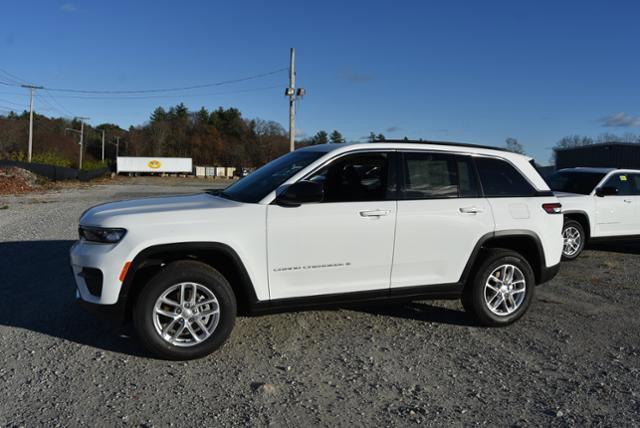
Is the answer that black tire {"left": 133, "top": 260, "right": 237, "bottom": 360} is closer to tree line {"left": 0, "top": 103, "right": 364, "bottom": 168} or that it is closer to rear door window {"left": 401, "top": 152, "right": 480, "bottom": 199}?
rear door window {"left": 401, "top": 152, "right": 480, "bottom": 199}

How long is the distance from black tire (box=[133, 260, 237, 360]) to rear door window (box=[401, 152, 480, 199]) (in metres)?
1.89

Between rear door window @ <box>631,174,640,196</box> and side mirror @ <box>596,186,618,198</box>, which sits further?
rear door window @ <box>631,174,640,196</box>

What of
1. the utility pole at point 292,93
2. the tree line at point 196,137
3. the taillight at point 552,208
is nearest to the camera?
the taillight at point 552,208

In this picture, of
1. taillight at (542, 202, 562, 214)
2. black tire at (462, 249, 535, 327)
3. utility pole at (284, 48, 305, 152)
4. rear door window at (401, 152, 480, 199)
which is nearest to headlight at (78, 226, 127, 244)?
rear door window at (401, 152, 480, 199)

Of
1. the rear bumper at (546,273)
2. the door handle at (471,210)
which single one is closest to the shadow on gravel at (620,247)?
the rear bumper at (546,273)

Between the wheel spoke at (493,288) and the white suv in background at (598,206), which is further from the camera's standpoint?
the white suv in background at (598,206)

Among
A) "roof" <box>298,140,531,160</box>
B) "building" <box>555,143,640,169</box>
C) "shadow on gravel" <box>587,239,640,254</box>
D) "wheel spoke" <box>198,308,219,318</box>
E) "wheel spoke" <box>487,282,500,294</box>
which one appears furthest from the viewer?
"building" <box>555,143,640,169</box>

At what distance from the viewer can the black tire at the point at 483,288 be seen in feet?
16.9

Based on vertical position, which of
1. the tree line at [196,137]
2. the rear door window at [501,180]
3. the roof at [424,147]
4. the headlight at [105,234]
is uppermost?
the tree line at [196,137]

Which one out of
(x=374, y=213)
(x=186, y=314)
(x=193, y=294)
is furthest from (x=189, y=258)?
(x=374, y=213)

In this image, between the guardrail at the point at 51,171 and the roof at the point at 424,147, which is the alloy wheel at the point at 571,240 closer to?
the roof at the point at 424,147

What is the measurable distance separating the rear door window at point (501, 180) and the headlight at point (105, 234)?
345 centimetres

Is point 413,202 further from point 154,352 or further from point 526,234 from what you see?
point 154,352

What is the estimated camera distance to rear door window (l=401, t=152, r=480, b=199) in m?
4.98
